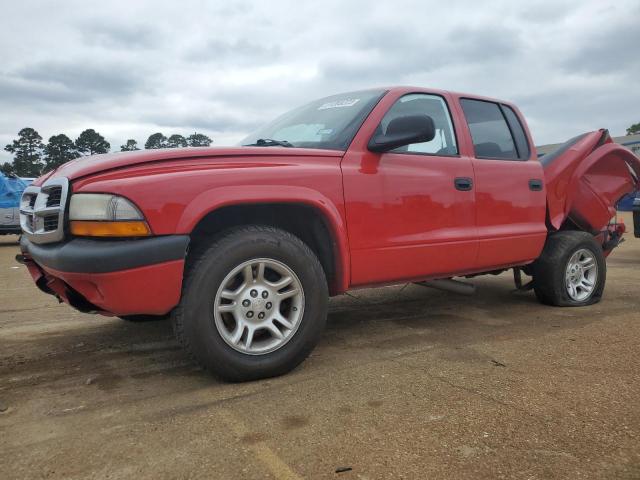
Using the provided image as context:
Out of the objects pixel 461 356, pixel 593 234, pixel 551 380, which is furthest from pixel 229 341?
pixel 593 234

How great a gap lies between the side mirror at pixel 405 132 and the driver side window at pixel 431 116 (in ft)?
0.88

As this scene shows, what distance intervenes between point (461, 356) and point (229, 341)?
1.45m

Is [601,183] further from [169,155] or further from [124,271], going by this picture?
[124,271]

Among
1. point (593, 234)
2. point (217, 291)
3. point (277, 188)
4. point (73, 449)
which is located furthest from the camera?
point (593, 234)

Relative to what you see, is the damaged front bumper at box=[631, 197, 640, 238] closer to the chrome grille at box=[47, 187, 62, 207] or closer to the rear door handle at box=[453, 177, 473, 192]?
the rear door handle at box=[453, 177, 473, 192]

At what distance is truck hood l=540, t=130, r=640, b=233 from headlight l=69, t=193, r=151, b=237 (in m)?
3.58

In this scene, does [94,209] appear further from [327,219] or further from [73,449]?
[327,219]

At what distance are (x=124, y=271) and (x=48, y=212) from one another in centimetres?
59

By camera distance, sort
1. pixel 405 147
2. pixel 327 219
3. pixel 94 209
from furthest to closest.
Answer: pixel 405 147
pixel 327 219
pixel 94 209

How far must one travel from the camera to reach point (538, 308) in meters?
4.61

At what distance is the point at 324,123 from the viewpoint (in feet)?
11.3

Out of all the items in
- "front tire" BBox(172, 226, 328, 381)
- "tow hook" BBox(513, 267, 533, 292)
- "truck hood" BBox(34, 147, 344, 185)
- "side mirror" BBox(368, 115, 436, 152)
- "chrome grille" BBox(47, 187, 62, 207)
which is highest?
"side mirror" BBox(368, 115, 436, 152)

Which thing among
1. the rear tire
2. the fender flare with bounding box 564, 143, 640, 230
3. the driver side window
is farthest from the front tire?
the fender flare with bounding box 564, 143, 640, 230

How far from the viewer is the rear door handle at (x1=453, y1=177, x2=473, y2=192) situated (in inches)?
142
